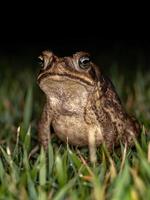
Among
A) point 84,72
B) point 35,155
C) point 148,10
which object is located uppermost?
point 148,10

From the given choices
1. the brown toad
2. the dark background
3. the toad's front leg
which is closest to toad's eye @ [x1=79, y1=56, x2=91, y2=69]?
the brown toad

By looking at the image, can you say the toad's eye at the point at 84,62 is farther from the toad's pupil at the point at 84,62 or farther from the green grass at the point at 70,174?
the green grass at the point at 70,174

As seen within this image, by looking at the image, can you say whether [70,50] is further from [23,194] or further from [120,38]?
[23,194]

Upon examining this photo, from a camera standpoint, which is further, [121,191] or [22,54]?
[22,54]

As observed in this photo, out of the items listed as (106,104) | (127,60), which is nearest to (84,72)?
(106,104)

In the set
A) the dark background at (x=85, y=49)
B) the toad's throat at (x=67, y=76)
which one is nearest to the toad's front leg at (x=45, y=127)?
the toad's throat at (x=67, y=76)

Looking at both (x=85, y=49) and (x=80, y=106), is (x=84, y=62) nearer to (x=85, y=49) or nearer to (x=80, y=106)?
(x=80, y=106)

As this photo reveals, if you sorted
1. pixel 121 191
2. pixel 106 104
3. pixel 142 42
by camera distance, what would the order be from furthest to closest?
pixel 142 42
pixel 106 104
pixel 121 191
